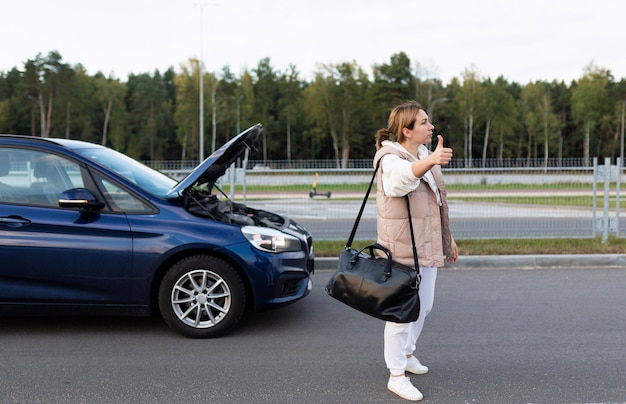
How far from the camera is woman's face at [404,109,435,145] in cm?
353

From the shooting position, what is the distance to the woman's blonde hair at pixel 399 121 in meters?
3.54

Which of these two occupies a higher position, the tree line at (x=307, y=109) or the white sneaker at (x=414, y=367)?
the tree line at (x=307, y=109)

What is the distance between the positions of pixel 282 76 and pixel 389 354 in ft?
272

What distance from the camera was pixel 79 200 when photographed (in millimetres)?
4699

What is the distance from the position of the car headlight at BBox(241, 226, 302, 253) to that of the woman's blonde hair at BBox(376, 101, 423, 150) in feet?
5.46

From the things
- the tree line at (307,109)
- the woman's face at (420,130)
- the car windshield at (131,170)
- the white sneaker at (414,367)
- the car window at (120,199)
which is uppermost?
the tree line at (307,109)

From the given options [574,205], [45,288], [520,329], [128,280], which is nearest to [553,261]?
[574,205]

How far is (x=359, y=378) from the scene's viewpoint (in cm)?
400

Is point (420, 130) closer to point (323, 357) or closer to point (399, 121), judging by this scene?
point (399, 121)

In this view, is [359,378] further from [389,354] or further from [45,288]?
[45,288]

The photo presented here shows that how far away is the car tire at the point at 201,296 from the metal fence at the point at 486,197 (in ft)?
15.6

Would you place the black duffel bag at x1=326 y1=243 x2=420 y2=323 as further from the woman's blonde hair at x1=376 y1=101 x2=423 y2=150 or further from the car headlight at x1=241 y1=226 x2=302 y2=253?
the car headlight at x1=241 y1=226 x2=302 y2=253

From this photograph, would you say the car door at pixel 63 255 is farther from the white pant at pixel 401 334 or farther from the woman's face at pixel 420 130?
the woman's face at pixel 420 130

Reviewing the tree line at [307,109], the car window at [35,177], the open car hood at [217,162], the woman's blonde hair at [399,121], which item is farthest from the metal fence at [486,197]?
the tree line at [307,109]
